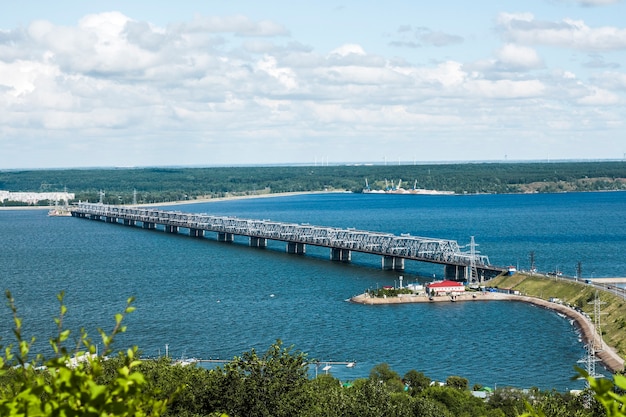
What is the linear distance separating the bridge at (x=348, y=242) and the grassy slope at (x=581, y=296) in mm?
3827

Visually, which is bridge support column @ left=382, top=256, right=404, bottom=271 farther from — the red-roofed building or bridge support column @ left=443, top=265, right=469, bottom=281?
the red-roofed building

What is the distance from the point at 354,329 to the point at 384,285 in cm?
1777

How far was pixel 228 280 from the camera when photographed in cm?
7362

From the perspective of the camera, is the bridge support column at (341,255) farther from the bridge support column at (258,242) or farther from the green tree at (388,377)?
the green tree at (388,377)

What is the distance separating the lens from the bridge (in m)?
74.4

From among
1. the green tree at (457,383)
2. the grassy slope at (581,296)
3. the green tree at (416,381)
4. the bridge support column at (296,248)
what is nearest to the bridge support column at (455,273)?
the grassy slope at (581,296)

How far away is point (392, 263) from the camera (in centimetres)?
8150

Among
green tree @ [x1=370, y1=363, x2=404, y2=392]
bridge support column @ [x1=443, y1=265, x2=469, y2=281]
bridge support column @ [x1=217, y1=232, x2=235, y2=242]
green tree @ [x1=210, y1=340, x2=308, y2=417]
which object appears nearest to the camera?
green tree @ [x1=210, y1=340, x2=308, y2=417]

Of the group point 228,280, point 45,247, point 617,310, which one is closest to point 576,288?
point 617,310

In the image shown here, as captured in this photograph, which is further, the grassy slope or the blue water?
the grassy slope

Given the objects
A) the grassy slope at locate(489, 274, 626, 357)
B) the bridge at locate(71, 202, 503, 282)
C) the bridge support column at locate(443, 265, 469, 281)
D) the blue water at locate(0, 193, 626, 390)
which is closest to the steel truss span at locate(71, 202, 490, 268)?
the bridge at locate(71, 202, 503, 282)

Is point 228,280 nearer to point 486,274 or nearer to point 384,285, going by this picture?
point 384,285

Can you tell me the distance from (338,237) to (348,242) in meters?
4.60

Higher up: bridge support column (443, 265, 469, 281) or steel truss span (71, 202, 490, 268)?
steel truss span (71, 202, 490, 268)
